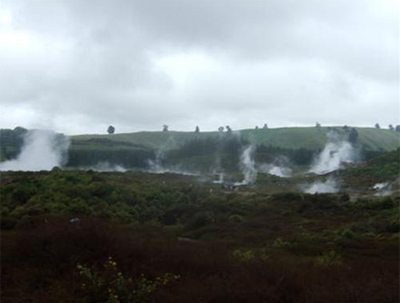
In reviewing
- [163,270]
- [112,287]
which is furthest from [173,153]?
[112,287]

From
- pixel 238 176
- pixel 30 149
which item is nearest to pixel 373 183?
pixel 238 176

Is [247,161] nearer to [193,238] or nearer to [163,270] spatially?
[193,238]

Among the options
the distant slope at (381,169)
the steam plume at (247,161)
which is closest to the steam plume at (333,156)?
the steam plume at (247,161)

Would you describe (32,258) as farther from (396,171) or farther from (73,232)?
(396,171)

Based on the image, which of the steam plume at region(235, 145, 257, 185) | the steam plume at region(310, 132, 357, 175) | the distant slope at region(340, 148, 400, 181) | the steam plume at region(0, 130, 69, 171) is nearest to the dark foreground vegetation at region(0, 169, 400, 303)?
the distant slope at region(340, 148, 400, 181)

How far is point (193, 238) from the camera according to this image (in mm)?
36938

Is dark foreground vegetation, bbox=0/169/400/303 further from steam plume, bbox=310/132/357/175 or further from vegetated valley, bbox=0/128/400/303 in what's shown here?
steam plume, bbox=310/132/357/175

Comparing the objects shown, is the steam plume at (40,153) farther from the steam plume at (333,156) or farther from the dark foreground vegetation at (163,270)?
the dark foreground vegetation at (163,270)

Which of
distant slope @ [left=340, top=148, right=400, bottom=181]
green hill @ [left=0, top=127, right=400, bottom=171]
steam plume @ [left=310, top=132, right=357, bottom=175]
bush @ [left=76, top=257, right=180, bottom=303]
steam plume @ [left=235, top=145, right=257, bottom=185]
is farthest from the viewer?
steam plume @ [left=310, top=132, right=357, bottom=175]

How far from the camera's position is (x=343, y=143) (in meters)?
186

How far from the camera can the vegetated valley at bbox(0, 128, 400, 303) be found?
13055mm

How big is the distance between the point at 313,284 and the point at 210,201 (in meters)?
40.5

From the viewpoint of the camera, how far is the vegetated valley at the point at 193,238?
1305 centimetres

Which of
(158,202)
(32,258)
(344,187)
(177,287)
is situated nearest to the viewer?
(177,287)
